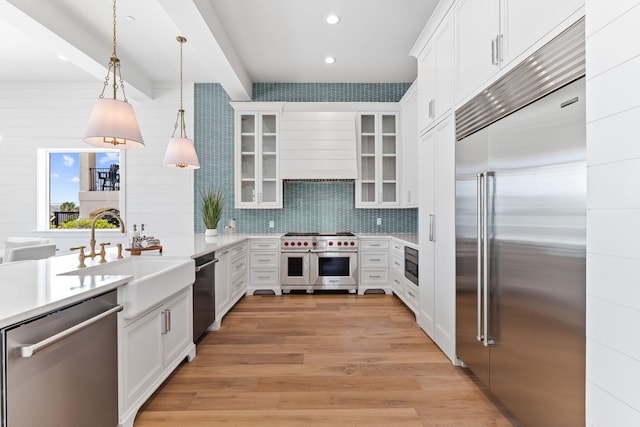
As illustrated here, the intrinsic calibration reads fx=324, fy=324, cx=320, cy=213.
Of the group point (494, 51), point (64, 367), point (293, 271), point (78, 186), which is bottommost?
point (293, 271)

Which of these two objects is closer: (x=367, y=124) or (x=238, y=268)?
(x=238, y=268)

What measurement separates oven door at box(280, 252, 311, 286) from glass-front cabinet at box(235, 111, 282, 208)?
834 mm

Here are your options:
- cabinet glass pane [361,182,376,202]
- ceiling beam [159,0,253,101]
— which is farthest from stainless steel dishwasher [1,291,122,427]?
cabinet glass pane [361,182,376,202]

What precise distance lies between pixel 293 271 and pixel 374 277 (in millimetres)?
1150

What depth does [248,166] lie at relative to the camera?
4852mm

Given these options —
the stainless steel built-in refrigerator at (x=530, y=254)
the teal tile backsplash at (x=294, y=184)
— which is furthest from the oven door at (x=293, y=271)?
the stainless steel built-in refrigerator at (x=530, y=254)

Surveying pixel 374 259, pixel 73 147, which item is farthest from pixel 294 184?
pixel 73 147

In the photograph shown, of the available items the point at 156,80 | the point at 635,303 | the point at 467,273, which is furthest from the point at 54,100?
the point at 635,303

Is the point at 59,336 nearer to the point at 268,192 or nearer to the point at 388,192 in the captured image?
the point at 268,192

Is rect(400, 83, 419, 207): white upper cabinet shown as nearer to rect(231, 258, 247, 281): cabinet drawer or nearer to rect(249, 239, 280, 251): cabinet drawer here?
rect(249, 239, 280, 251): cabinet drawer

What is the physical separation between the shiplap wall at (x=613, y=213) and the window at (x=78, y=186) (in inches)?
220

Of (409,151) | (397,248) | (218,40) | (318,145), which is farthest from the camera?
(318,145)

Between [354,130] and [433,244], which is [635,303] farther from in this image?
[354,130]

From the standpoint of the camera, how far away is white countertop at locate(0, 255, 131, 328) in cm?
108
